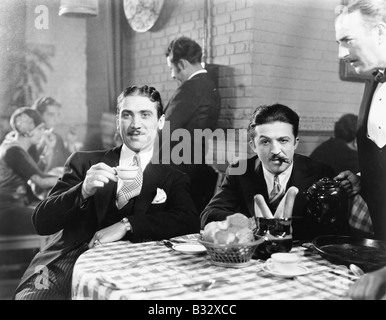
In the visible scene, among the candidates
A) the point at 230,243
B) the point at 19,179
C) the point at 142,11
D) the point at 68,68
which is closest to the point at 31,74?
the point at 68,68

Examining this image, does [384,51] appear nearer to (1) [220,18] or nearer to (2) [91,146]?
(1) [220,18]

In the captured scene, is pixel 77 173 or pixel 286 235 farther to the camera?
pixel 77 173

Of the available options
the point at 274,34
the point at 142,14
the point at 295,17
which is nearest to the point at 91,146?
the point at 142,14

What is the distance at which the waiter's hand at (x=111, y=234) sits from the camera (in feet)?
6.78

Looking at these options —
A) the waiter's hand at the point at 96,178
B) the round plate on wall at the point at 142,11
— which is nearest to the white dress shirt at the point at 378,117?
the waiter's hand at the point at 96,178

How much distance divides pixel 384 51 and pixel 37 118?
210cm

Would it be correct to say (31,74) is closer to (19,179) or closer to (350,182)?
(19,179)

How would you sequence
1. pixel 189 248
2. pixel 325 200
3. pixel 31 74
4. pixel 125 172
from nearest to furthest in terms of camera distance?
1. pixel 189 248
2. pixel 325 200
3. pixel 125 172
4. pixel 31 74

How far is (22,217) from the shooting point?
2812 millimetres

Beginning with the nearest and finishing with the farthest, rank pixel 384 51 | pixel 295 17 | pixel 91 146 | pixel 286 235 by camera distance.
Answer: pixel 286 235 < pixel 384 51 < pixel 91 146 < pixel 295 17

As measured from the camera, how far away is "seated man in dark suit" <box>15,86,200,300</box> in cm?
210

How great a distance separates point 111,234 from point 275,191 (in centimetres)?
90

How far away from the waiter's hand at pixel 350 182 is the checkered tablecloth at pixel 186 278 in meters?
0.62

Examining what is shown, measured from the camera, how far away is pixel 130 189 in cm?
229
